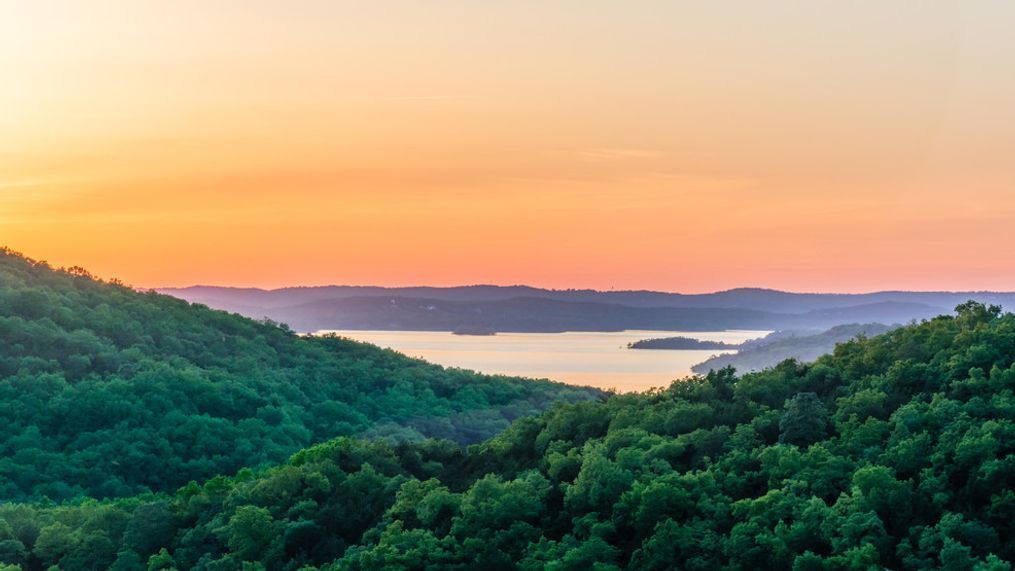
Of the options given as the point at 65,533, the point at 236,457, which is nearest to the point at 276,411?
the point at 236,457

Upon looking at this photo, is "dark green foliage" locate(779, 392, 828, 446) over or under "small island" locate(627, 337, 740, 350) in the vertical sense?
over

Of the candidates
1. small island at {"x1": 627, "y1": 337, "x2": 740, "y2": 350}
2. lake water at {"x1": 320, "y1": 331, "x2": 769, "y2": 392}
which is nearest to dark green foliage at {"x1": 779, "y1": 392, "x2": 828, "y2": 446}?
lake water at {"x1": 320, "y1": 331, "x2": 769, "y2": 392}

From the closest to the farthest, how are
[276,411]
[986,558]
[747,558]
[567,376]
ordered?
[986,558], [747,558], [276,411], [567,376]

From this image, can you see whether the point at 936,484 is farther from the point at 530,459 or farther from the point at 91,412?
the point at 91,412

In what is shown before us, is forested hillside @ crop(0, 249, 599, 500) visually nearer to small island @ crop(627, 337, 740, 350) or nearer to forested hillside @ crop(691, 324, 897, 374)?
forested hillside @ crop(691, 324, 897, 374)

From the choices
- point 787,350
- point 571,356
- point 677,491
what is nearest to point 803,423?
point 677,491

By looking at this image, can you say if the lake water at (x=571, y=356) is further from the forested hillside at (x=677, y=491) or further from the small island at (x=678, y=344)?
the forested hillside at (x=677, y=491)

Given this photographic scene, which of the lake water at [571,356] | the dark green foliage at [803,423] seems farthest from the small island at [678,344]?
the dark green foliage at [803,423]
